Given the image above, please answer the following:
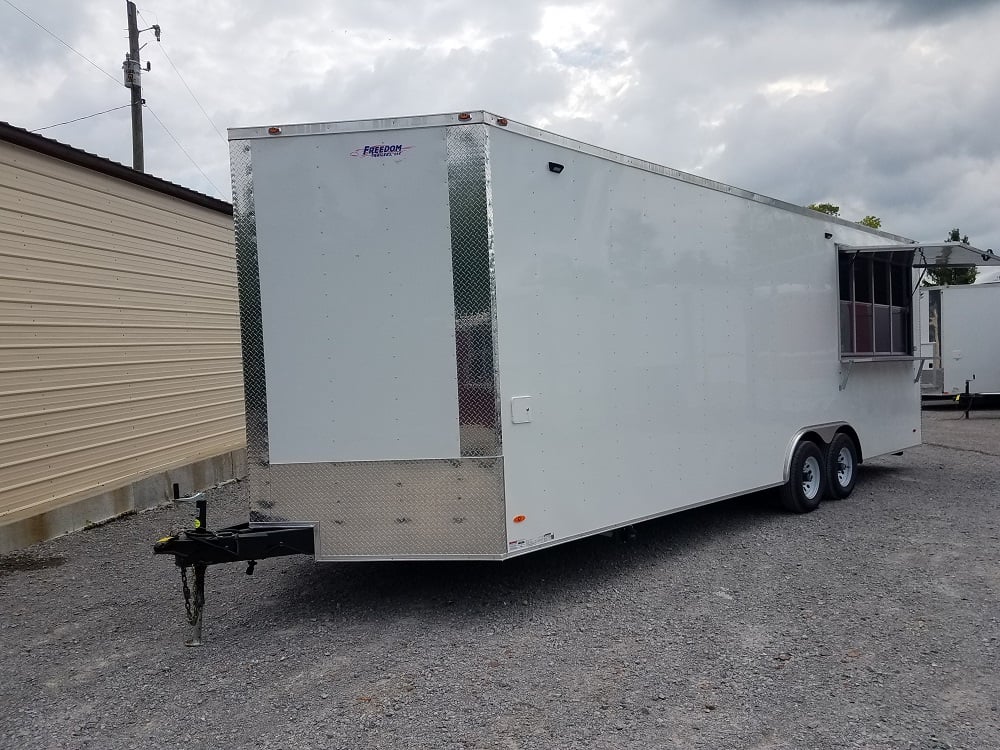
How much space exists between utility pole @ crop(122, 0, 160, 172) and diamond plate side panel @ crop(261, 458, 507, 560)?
11273mm

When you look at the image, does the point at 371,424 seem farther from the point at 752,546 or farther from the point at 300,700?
the point at 752,546

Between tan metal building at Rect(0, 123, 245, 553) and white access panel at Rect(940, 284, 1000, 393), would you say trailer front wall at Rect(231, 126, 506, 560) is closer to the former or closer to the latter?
tan metal building at Rect(0, 123, 245, 553)

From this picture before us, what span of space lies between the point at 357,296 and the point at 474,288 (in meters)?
0.72

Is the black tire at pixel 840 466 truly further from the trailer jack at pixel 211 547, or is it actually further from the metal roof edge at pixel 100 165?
the metal roof edge at pixel 100 165

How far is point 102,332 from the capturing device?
8.14 metres

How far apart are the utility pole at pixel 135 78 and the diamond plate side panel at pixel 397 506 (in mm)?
11273

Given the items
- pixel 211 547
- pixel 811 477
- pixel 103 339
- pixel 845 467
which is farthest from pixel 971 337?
pixel 211 547

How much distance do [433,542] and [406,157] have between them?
7.71 feet

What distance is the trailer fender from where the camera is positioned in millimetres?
7328

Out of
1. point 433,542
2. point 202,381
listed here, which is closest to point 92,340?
point 202,381

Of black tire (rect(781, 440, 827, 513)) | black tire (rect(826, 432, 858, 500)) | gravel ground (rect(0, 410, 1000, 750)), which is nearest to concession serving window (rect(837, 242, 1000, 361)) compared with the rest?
black tire (rect(826, 432, 858, 500))

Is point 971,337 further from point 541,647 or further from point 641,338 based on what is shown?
point 541,647

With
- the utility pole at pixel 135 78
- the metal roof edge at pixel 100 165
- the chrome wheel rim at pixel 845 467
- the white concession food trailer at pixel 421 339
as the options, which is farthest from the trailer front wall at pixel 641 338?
the utility pole at pixel 135 78

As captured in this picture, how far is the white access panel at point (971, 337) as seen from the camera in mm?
16953
